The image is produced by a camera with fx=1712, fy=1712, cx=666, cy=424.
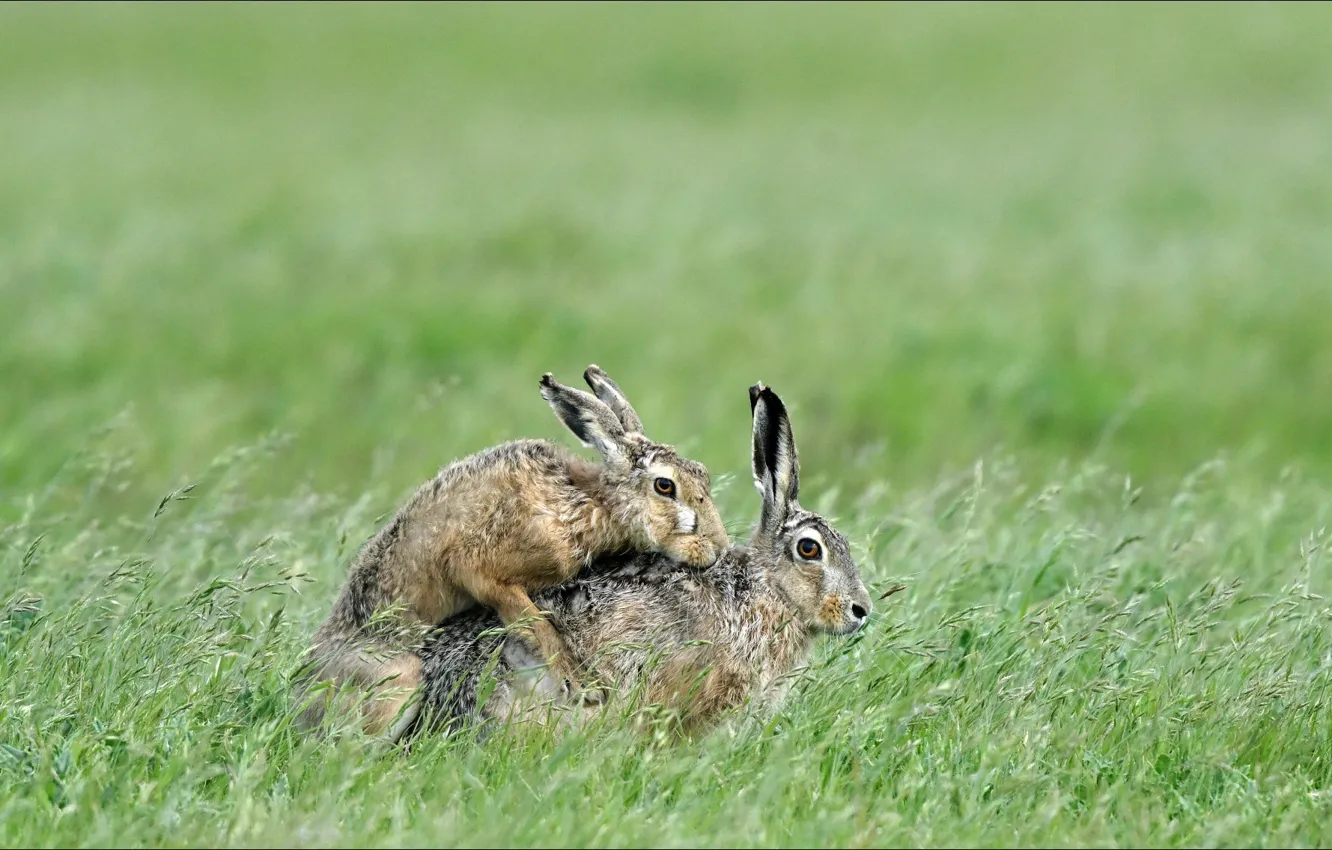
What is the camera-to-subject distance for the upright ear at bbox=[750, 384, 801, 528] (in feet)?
21.3

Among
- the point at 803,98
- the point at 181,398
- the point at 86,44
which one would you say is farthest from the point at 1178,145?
the point at 86,44

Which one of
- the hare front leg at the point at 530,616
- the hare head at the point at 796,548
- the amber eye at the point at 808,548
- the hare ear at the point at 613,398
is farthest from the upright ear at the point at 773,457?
the hare front leg at the point at 530,616

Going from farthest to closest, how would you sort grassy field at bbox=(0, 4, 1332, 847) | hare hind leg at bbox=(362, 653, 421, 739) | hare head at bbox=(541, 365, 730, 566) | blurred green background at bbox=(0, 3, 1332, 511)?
blurred green background at bbox=(0, 3, 1332, 511) < hare head at bbox=(541, 365, 730, 566) < hare hind leg at bbox=(362, 653, 421, 739) < grassy field at bbox=(0, 4, 1332, 847)

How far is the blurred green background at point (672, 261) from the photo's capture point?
13383 mm

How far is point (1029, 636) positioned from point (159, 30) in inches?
1535

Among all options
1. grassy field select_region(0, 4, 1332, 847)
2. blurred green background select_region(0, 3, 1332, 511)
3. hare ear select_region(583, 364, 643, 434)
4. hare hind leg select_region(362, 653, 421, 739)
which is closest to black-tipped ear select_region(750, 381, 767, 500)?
hare ear select_region(583, 364, 643, 434)

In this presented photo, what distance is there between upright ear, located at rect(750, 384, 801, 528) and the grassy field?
623 mm

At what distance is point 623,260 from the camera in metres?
18.6

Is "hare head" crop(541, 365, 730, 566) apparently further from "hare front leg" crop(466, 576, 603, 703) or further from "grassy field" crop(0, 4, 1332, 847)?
"grassy field" crop(0, 4, 1332, 847)

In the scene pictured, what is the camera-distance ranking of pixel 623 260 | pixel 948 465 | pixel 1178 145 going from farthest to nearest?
pixel 1178 145, pixel 623 260, pixel 948 465

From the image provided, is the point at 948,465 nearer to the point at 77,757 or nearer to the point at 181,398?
the point at 181,398

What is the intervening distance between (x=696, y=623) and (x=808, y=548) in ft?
1.88

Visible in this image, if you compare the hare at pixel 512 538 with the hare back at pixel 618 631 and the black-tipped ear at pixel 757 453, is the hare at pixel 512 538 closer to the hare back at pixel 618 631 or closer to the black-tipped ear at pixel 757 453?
the hare back at pixel 618 631

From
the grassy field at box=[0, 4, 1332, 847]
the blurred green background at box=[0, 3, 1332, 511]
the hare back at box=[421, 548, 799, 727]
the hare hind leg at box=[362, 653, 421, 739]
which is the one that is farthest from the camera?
the blurred green background at box=[0, 3, 1332, 511]
